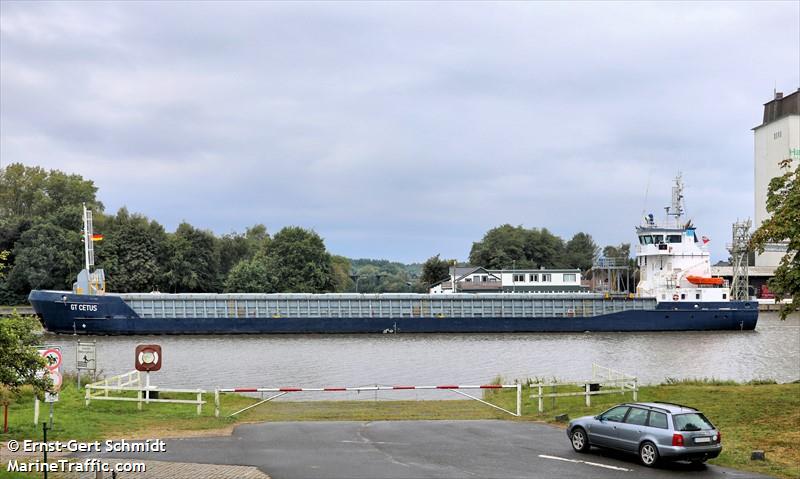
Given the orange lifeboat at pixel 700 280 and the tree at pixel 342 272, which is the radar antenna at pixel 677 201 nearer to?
the orange lifeboat at pixel 700 280

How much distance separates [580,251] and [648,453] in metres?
139

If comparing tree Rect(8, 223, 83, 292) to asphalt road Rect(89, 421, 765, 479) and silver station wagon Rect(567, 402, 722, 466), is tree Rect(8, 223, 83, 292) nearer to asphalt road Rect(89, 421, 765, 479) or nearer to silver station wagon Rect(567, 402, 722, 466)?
asphalt road Rect(89, 421, 765, 479)

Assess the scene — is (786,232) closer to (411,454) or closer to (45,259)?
(411,454)

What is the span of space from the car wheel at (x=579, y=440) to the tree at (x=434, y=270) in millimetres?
96034

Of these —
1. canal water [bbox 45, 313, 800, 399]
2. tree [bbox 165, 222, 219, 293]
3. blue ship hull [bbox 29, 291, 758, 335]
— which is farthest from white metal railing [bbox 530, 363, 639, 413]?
tree [bbox 165, 222, 219, 293]

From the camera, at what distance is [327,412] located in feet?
77.2

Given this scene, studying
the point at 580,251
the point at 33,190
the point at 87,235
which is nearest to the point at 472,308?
the point at 87,235

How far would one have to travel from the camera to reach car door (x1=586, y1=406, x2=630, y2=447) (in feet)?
51.0

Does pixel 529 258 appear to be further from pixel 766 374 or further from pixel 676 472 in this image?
pixel 676 472

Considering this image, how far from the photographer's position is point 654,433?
14.7 metres

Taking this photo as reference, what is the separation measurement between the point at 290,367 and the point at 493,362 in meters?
11.5

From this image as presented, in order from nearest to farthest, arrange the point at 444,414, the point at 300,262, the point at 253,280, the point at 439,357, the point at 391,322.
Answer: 1. the point at 444,414
2. the point at 439,357
3. the point at 391,322
4. the point at 253,280
5. the point at 300,262

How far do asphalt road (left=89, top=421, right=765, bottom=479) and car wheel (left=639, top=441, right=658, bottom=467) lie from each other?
6.5 inches

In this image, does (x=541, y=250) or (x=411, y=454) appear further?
(x=541, y=250)
